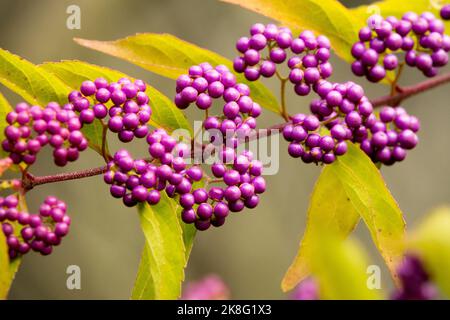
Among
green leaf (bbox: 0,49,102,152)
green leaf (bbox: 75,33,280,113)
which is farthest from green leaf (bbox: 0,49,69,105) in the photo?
green leaf (bbox: 75,33,280,113)

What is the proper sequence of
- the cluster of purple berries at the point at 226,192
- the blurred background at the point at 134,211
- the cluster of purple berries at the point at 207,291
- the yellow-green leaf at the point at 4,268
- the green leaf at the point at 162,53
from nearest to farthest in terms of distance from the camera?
the cluster of purple berries at the point at 207,291
the yellow-green leaf at the point at 4,268
the cluster of purple berries at the point at 226,192
the green leaf at the point at 162,53
the blurred background at the point at 134,211

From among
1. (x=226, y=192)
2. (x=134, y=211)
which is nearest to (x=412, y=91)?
(x=226, y=192)

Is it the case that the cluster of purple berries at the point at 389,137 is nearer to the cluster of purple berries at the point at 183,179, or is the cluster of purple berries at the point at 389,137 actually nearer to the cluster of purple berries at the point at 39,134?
the cluster of purple berries at the point at 183,179

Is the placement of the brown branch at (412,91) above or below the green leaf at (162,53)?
below

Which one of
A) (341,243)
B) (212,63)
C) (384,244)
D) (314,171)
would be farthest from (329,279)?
(314,171)

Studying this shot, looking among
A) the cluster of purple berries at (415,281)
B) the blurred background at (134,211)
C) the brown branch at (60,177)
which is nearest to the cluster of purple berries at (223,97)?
the brown branch at (60,177)

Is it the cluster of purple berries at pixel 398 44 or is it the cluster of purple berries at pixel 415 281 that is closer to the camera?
the cluster of purple berries at pixel 415 281

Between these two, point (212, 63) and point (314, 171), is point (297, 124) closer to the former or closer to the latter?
point (212, 63)
